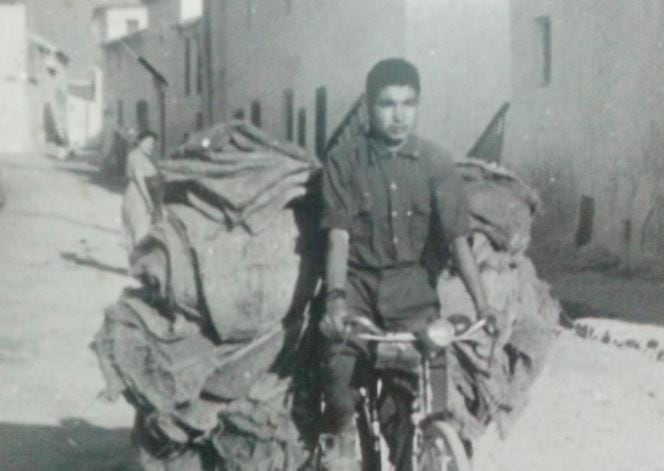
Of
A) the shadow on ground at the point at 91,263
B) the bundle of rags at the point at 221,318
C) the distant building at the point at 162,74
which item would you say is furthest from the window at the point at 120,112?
the bundle of rags at the point at 221,318

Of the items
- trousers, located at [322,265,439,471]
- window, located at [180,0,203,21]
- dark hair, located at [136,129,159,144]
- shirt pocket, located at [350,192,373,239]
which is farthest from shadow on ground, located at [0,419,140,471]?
window, located at [180,0,203,21]

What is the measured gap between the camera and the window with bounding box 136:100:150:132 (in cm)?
5719

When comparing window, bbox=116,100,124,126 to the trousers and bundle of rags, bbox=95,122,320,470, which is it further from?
the trousers

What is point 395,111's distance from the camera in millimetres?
4953

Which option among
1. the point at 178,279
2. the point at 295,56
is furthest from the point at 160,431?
the point at 295,56

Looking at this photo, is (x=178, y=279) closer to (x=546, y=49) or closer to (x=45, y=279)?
(x=45, y=279)

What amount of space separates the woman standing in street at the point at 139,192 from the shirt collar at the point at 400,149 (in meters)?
9.06

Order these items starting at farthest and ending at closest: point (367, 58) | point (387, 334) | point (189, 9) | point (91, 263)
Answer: point (189, 9)
point (367, 58)
point (91, 263)
point (387, 334)

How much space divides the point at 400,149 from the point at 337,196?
28 cm

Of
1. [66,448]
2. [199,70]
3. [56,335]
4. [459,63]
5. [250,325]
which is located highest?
[199,70]

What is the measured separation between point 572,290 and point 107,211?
49.7ft

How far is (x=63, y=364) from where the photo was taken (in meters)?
10.3

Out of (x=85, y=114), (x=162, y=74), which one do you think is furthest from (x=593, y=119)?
(x=85, y=114)

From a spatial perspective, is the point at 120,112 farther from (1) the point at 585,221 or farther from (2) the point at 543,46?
(1) the point at 585,221
